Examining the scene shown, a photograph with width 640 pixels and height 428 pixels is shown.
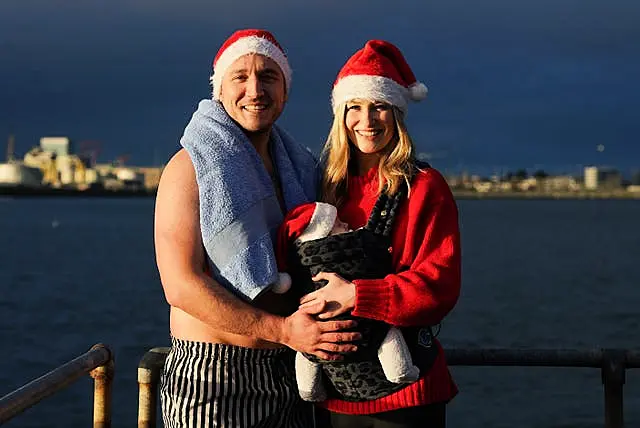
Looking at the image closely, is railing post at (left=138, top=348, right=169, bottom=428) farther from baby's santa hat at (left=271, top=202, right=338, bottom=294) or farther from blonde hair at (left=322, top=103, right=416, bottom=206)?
blonde hair at (left=322, top=103, right=416, bottom=206)

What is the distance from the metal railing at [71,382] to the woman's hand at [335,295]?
974 millimetres

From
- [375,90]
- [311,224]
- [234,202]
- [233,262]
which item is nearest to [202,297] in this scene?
[233,262]

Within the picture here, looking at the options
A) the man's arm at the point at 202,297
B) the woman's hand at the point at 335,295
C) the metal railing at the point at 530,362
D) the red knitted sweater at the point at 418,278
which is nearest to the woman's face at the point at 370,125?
the red knitted sweater at the point at 418,278

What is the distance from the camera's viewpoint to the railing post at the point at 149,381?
12.6ft

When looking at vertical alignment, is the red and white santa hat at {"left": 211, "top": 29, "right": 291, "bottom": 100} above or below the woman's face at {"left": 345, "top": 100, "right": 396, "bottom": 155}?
above

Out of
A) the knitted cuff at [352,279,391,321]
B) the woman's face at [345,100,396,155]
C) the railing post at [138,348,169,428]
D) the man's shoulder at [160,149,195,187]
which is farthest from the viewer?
the railing post at [138,348,169,428]

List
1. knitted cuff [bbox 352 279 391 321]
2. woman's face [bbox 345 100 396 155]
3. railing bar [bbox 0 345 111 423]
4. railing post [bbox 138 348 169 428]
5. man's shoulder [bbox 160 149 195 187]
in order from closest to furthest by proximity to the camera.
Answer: railing bar [bbox 0 345 111 423] < knitted cuff [bbox 352 279 391 321] < man's shoulder [bbox 160 149 195 187] < woman's face [bbox 345 100 396 155] < railing post [bbox 138 348 169 428]

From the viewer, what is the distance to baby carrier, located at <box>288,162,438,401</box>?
321 centimetres

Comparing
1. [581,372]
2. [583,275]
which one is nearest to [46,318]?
[581,372]

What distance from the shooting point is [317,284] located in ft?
10.6

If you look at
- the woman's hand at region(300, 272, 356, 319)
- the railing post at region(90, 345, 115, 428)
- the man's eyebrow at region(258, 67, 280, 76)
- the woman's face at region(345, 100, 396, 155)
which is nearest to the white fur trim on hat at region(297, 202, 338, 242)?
the woman's hand at region(300, 272, 356, 319)

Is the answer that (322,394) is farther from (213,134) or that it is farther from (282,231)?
(213,134)

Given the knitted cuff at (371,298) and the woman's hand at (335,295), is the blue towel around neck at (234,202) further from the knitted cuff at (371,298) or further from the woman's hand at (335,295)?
the knitted cuff at (371,298)

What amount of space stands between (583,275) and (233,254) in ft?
131
